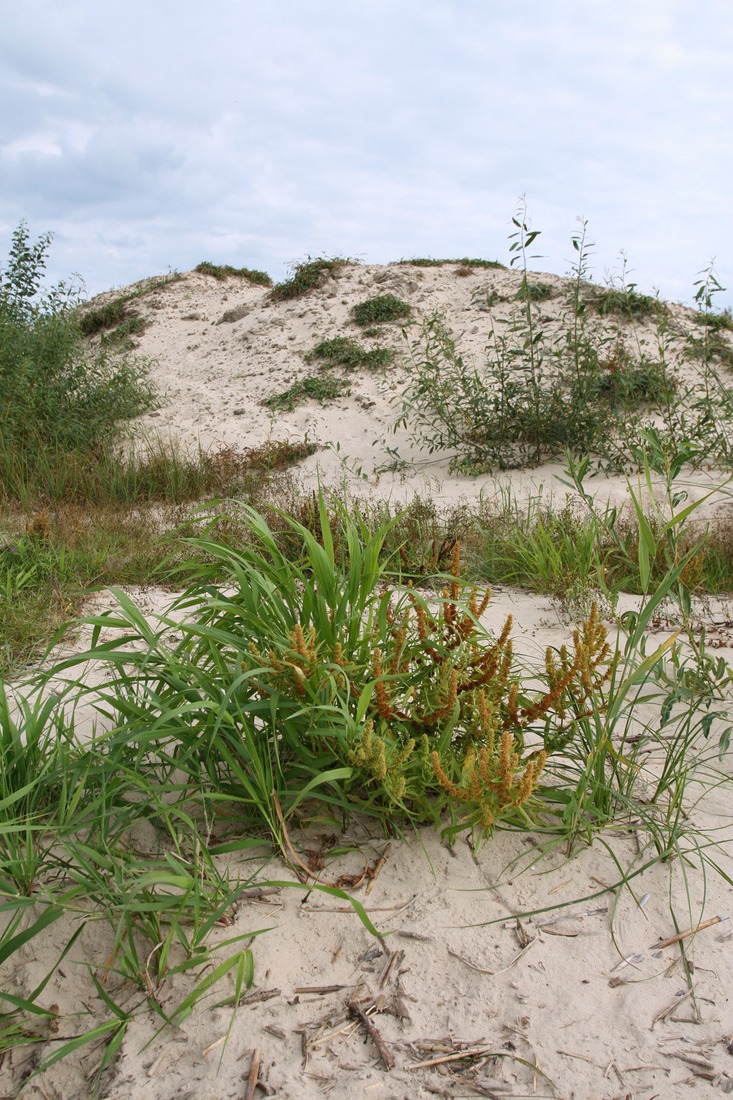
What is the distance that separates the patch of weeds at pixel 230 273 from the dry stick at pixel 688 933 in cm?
1583

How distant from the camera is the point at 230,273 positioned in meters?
16.1

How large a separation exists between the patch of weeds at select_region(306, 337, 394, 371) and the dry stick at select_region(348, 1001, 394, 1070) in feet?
32.4

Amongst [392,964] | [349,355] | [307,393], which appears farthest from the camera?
[349,355]

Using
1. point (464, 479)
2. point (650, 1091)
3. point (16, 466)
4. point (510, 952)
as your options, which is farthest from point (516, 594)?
point (16, 466)

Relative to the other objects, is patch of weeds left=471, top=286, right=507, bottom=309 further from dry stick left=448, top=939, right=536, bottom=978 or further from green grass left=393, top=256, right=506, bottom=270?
dry stick left=448, top=939, right=536, bottom=978

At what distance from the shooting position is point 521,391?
8.17 meters

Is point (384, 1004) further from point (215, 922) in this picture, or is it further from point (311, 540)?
point (311, 540)

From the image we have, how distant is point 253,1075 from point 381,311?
11.3 m

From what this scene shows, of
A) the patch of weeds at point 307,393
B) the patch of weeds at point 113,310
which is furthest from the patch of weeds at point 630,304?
the patch of weeds at point 113,310

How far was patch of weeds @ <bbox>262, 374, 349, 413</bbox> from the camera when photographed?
10.5 meters

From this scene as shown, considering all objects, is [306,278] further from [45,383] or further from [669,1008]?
[669,1008]

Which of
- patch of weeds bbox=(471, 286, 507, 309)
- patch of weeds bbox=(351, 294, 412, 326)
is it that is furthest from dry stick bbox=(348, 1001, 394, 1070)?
patch of weeds bbox=(471, 286, 507, 309)

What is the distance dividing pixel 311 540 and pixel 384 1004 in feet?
3.92

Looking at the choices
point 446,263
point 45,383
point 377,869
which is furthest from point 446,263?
point 377,869
